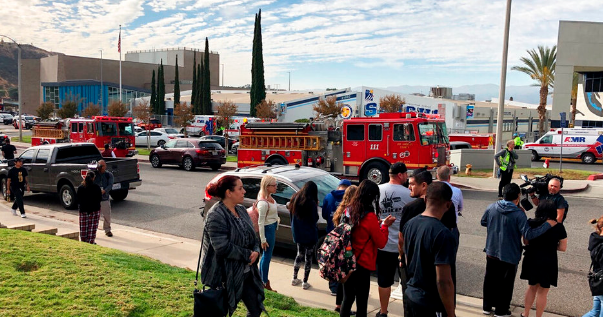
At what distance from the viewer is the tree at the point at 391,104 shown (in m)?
38.9

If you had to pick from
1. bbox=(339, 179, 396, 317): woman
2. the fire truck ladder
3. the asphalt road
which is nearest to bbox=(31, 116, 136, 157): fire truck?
the asphalt road

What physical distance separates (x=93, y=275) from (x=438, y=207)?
4013 millimetres

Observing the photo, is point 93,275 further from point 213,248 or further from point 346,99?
point 346,99

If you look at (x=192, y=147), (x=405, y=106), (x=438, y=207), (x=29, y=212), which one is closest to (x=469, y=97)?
(x=405, y=106)

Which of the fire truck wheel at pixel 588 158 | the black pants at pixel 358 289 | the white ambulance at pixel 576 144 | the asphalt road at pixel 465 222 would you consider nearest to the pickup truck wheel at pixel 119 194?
the asphalt road at pixel 465 222

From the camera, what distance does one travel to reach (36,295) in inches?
190

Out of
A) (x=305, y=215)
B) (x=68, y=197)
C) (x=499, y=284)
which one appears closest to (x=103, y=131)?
(x=68, y=197)

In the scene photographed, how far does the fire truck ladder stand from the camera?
1758cm

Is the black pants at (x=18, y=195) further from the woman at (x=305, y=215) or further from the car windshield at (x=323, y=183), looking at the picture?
the woman at (x=305, y=215)

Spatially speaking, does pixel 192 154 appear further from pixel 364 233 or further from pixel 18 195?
pixel 364 233

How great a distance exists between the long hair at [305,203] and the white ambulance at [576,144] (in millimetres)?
25825

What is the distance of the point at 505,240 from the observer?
582 centimetres

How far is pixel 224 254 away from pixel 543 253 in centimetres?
383

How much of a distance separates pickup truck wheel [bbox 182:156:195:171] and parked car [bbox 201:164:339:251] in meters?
14.2
